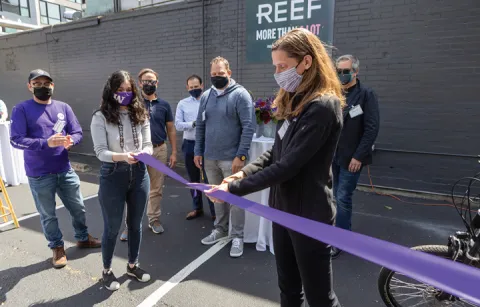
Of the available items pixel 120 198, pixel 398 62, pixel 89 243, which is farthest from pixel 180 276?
pixel 398 62

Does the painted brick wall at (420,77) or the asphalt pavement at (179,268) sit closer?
the asphalt pavement at (179,268)

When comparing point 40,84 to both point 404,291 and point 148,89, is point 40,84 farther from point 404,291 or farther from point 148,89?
point 404,291

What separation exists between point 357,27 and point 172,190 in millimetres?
4446

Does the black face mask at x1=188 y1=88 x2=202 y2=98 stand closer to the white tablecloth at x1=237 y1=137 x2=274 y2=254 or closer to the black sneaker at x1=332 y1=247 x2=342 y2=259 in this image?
the white tablecloth at x1=237 y1=137 x2=274 y2=254

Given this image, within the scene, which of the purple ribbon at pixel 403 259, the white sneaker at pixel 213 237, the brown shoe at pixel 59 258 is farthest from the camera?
the white sneaker at pixel 213 237

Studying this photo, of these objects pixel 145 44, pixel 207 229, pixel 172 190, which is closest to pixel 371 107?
pixel 207 229

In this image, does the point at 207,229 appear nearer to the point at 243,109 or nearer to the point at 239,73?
the point at 243,109

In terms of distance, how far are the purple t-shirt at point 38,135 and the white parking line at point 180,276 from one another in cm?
157

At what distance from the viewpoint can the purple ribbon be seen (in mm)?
1140

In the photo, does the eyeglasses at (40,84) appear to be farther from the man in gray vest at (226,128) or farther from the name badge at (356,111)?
the name badge at (356,111)

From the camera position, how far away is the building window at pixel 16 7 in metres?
24.6

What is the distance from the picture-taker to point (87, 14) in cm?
866

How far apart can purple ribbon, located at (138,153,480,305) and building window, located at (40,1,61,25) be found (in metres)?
35.6

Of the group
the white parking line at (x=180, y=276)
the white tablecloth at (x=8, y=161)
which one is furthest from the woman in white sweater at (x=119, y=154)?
the white tablecloth at (x=8, y=161)
